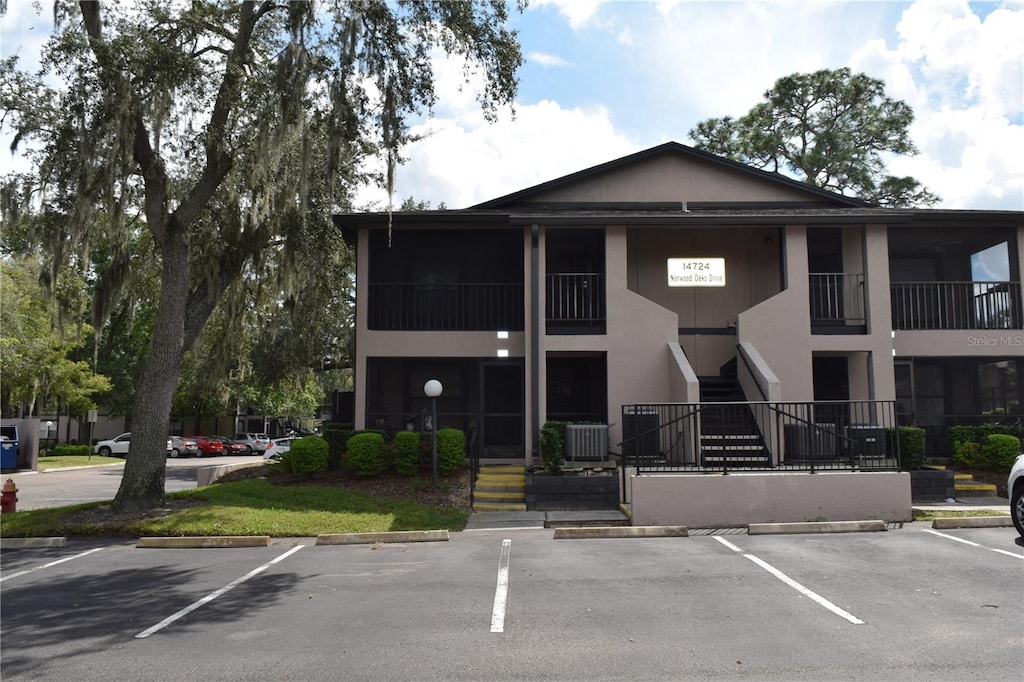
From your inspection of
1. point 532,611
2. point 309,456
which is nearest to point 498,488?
point 309,456

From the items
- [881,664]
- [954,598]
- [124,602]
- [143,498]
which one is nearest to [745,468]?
[954,598]

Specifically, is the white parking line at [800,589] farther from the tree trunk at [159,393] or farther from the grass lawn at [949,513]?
the tree trunk at [159,393]

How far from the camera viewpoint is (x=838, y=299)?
15.7 meters

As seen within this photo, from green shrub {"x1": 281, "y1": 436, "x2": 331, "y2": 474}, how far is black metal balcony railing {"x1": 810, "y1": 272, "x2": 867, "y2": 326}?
1089cm

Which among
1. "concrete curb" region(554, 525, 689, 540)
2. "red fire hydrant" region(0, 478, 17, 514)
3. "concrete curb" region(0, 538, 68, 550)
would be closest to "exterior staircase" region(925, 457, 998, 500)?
"concrete curb" region(554, 525, 689, 540)

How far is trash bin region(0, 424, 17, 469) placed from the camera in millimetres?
25797

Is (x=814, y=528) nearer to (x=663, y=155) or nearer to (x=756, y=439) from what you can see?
(x=756, y=439)

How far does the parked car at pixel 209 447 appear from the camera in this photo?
39.0 m

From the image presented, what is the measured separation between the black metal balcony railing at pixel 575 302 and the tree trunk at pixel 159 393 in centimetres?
746

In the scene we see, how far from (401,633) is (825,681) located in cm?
321

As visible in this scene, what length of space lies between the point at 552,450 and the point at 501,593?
6.13m

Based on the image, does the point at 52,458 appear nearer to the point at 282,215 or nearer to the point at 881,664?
the point at 282,215

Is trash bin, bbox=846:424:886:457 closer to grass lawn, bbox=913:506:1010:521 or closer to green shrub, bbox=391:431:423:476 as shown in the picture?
grass lawn, bbox=913:506:1010:521

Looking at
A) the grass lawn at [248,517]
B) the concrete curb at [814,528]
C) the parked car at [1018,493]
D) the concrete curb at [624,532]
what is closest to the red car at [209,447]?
the grass lawn at [248,517]
